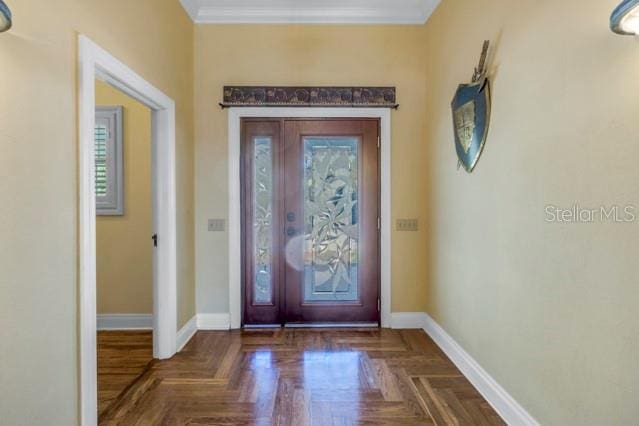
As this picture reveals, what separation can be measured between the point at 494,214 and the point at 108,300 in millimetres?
3536

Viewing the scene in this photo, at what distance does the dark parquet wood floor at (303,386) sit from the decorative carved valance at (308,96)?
2.23 metres

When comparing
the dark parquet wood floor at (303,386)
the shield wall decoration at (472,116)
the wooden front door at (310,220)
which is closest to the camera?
the dark parquet wood floor at (303,386)

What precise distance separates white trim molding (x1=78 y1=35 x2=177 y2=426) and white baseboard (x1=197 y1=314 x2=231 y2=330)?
543 mm

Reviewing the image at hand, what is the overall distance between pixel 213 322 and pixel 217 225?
96 centimetres

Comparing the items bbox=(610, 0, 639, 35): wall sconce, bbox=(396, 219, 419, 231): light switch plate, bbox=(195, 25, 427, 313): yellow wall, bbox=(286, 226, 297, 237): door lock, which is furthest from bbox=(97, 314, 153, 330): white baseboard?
bbox=(610, 0, 639, 35): wall sconce

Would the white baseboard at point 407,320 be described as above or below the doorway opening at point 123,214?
below

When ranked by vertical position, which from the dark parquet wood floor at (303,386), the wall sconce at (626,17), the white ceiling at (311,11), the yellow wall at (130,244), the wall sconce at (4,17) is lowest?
the dark parquet wood floor at (303,386)

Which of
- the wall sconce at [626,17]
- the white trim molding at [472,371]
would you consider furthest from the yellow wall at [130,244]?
the wall sconce at [626,17]

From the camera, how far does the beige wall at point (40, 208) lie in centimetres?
130

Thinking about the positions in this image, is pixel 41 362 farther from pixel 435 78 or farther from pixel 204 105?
pixel 435 78

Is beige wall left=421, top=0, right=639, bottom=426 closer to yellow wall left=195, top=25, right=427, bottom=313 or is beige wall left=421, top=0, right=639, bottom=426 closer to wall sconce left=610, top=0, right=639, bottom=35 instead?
wall sconce left=610, top=0, right=639, bottom=35

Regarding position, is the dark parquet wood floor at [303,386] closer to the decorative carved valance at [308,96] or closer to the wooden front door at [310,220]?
the wooden front door at [310,220]

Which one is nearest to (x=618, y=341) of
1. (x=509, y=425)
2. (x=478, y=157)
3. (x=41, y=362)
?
(x=509, y=425)

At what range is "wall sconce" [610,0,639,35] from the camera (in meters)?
1.00
